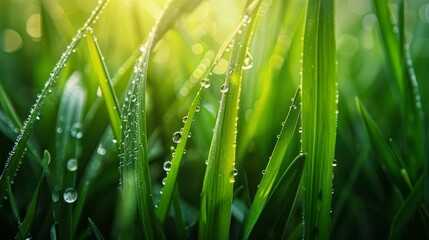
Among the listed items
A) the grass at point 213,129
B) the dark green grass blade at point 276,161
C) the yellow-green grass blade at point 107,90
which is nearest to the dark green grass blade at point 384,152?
the grass at point 213,129

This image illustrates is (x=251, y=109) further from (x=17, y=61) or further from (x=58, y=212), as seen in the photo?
(x=17, y=61)

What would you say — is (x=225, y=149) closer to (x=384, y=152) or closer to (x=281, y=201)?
(x=281, y=201)

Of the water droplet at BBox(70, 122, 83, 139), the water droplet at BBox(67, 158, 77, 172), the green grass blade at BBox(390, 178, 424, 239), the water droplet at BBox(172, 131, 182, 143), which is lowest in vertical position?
the green grass blade at BBox(390, 178, 424, 239)

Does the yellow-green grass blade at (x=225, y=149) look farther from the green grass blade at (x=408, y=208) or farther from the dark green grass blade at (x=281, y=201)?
the green grass blade at (x=408, y=208)

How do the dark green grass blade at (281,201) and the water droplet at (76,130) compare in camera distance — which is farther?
the water droplet at (76,130)

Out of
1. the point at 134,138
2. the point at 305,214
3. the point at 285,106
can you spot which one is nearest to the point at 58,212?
the point at 134,138

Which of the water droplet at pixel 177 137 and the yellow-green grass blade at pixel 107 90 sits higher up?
the yellow-green grass blade at pixel 107 90

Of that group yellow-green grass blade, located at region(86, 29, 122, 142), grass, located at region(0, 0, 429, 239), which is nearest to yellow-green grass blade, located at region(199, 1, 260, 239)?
grass, located at region(0, 0, 429, 239)

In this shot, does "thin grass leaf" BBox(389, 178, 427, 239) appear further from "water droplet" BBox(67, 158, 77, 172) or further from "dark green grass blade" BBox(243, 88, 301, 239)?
"water droplet" BBox(67, 158, 77, 172)
